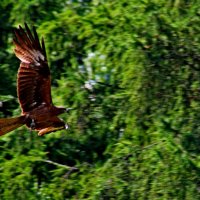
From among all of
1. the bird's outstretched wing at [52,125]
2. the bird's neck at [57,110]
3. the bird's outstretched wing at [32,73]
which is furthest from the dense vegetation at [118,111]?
the bird's outstretched wing at [32,73]

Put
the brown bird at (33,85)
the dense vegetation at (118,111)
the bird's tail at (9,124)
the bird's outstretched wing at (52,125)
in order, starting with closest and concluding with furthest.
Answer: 1. the bird's tail at (9,124)
2. the brown bird at (33,85)
3. the bird's outstretched wing at (52,125)
4. the dense vegetation at (118,111)

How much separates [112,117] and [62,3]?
156 cm

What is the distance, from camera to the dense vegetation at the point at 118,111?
900 centimetres

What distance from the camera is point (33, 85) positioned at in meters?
7.61

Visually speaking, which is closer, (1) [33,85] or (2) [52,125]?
(1) [33,85]

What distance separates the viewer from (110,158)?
9328 mm

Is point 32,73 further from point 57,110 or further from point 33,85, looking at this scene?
point 57,110

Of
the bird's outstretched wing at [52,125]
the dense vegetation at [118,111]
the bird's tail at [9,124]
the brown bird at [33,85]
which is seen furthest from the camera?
the dense vegetation at [118,111]

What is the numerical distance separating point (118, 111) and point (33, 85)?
1.80 metres

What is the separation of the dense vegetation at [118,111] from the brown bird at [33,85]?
1.54m

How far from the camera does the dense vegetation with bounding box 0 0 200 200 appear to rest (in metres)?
9.00

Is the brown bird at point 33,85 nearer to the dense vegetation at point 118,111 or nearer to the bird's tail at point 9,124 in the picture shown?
the bird's tail at point 9,124

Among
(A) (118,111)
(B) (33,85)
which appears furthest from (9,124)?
(A) (118,111)

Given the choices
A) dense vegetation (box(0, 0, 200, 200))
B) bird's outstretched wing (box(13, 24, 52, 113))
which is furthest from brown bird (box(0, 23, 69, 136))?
dense vegetation (box(0, 0, 200, 200))
